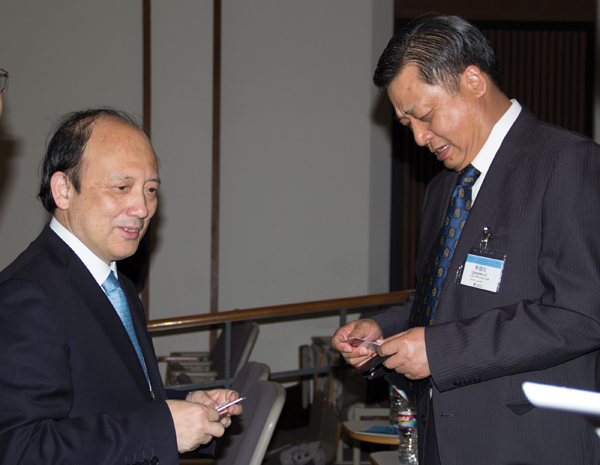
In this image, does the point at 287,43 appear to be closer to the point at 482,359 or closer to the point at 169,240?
the point at 169,240

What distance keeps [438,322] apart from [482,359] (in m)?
0.21

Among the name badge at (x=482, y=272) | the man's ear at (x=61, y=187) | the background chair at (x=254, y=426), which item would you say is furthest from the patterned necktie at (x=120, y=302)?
the name badge at (x=482, y=272)

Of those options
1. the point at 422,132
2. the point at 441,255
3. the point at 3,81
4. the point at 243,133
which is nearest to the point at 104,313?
the point at 3,81

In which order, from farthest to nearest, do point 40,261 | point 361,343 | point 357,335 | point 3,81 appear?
point 357,335 < point 361,343 < point 3,81 < point 40,261

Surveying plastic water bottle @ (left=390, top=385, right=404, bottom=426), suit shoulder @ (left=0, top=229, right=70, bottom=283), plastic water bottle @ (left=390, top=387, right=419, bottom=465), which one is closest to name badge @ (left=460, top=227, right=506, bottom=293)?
suit shoulder @ (left=0, top=229, right=70, bottom=283)

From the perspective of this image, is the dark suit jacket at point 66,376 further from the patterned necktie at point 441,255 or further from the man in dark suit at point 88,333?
the patterned necktie at point 441,255

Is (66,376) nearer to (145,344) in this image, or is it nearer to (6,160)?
(145,344)

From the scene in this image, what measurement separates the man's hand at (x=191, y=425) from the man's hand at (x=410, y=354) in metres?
0.51

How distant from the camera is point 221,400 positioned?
1494 mm

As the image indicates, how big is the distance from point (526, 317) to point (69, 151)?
4.14 feet

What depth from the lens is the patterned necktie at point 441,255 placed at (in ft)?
5.46

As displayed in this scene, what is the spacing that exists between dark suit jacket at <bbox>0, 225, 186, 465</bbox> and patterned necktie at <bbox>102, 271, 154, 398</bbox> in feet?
0.35

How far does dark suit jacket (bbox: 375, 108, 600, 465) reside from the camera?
4.35 ft

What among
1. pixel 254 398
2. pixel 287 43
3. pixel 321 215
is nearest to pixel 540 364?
pixel 254 398
